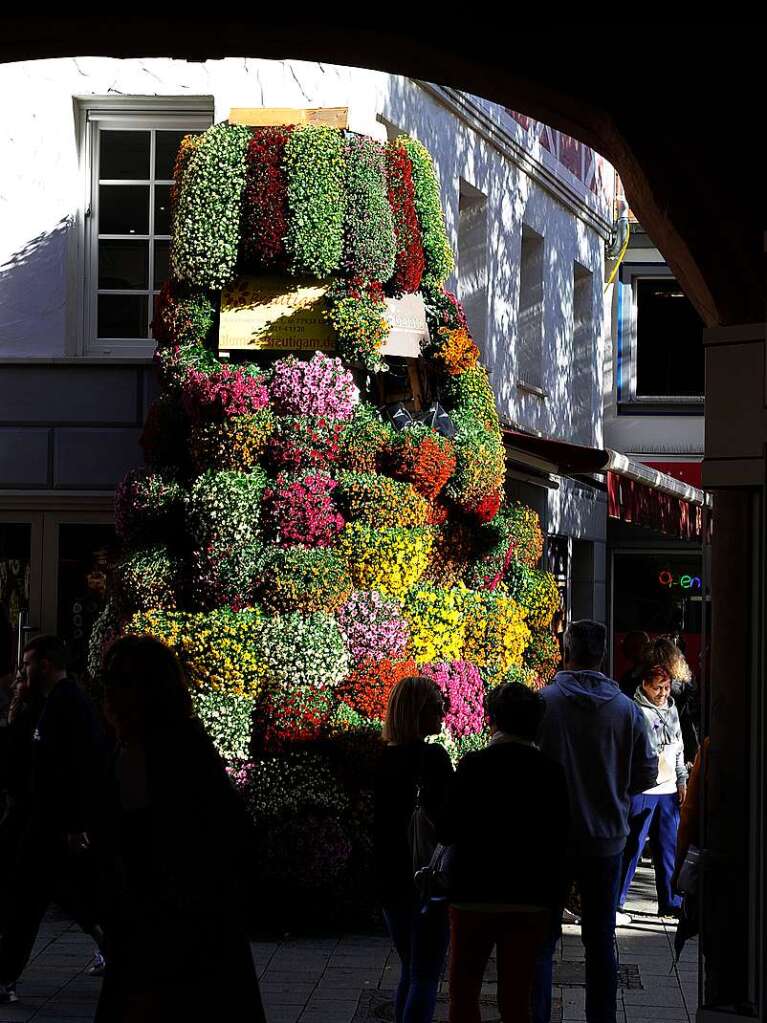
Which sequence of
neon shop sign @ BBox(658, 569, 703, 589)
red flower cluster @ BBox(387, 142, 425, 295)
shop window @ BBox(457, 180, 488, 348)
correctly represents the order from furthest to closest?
neon shop sign @ BBox(658, 569, 703, 589) → shop window @ BBox(457, 180, 488, 348) → red flower cluster @ BBox(387, 142, 425, 295)

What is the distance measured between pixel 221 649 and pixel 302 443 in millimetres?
1451

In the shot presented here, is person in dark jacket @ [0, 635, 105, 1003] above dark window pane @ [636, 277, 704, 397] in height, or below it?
below

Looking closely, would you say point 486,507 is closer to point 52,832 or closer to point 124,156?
point 124,156

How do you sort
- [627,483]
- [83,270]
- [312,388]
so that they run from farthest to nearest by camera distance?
[627,483]
[83,270]
[312,388]

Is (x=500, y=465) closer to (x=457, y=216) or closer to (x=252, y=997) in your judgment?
(x=457, y=216)

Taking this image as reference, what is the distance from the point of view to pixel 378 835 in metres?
7.22

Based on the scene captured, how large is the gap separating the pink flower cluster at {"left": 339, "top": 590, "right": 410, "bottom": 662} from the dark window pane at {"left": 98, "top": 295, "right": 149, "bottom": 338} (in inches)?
140

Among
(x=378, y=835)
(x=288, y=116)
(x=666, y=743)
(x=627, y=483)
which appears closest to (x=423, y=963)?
(x=378, y=835)

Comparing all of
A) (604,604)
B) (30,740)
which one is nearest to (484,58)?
(30,740)

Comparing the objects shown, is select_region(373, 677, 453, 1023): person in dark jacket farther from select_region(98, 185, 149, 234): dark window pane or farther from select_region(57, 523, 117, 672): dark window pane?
select_region(98, 185, 149, 234): dark window pane

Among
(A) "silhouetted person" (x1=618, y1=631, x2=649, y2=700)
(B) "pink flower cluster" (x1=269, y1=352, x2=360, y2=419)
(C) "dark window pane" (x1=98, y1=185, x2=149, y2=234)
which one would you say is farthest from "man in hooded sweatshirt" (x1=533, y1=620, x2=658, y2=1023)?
(C) "dark window pane" (x1=98, y1=185, x2=149, y2=234)

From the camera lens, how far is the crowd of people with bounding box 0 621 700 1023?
512 centimetres

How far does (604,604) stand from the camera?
2206cm

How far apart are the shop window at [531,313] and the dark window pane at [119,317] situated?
6370mm
